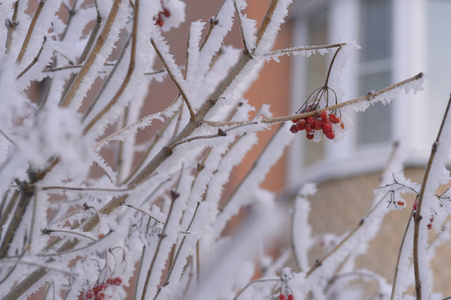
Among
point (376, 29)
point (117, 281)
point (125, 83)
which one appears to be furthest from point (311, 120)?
point (376, 29)

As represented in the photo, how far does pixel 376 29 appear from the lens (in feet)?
23.4

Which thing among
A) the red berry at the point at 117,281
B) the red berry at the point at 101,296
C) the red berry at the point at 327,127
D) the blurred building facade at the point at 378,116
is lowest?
the red berry at the point at 101,296

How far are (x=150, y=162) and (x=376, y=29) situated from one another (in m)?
6.28

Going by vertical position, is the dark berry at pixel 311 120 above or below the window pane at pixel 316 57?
below

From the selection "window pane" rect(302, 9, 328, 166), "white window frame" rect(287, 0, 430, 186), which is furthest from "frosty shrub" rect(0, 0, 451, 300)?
"window pane" rect(302, 9, 328, 166)

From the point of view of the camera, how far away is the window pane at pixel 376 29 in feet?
23.1

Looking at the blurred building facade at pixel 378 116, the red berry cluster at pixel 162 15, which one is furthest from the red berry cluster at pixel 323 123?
the blurred building facade at pixel 378 116

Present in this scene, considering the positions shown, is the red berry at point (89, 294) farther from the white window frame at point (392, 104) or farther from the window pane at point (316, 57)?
the window pane at point (316, 57)

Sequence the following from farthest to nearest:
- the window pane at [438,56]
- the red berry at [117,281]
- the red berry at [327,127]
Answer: the window pane at [438,56] → the red berry at [117,281] → the red berry at [327,127]

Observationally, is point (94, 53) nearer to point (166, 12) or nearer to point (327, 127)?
point (327, 127)

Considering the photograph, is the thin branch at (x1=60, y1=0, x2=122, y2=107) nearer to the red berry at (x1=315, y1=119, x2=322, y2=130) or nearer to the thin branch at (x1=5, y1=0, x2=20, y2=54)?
the thin branch at (x1=5, y1=0, x2=20, y2=54)

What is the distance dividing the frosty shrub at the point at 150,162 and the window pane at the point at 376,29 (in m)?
5.57

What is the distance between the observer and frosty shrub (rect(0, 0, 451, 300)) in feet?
3.31

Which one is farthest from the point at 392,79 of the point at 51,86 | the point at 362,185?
the point at 51,86
